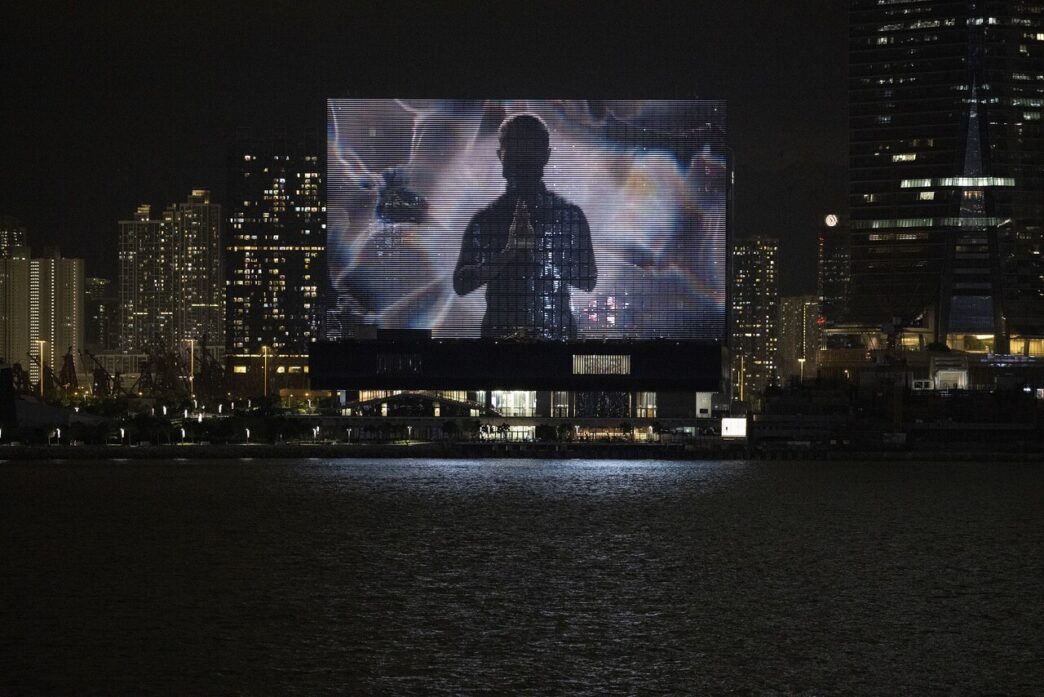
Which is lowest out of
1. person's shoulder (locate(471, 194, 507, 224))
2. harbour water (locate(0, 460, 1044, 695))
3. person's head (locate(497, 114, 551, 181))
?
harbour water (locate(0, 460, 1044, 695))

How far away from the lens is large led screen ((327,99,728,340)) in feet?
642

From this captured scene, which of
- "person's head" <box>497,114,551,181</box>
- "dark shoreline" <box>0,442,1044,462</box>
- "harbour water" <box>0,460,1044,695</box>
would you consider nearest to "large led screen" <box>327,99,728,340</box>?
"person's head" <box>497,114,551,181</box>

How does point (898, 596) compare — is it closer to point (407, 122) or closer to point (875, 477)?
point (875, 477)

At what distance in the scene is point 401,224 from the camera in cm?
19812

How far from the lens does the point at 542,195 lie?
19900 cm

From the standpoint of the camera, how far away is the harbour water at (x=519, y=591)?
51.3 meters

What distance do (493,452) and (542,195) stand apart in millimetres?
33590

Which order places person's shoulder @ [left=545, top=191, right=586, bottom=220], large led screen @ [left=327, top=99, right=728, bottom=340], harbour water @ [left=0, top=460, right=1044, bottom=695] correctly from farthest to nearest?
person's shoulder @ [left=545, top=191, right=586, bottom=220] < large led screen @ [left=327, top=99, right=728, bottom=340] < harbour water @ [left=0, top=460, right=1044, bottom=695]

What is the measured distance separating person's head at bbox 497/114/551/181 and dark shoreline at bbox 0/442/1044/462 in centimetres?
3257

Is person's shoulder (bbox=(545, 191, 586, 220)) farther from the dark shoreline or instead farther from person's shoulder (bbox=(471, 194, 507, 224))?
the dark shoreline

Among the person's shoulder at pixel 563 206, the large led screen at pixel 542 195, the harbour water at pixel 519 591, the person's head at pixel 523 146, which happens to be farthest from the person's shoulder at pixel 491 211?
the harbour water at pixel 519 591

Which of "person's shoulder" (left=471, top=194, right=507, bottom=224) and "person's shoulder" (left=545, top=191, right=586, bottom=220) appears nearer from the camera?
→ "person's shoulder" (left=545, top=191, right=586, bottom=220)

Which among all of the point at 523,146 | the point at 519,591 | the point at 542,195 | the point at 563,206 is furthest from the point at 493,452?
the point at 519,591

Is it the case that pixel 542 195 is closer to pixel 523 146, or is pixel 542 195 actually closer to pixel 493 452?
pixel 523 146
